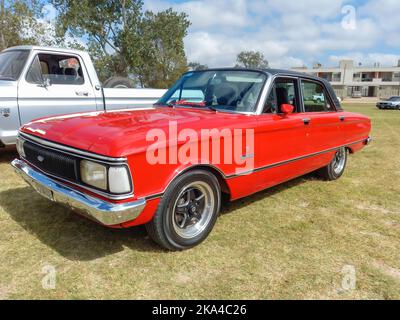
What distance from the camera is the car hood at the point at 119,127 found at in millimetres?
2459

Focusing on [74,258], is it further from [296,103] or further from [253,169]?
[296,103]

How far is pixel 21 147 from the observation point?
3.40 meters

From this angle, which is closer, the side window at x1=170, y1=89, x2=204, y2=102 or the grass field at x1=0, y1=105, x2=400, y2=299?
the grass field at x1=0, y1=105, x2=400, y2=299

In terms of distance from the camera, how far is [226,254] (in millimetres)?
3035

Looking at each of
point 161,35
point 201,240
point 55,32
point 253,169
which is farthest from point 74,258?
point 161,35

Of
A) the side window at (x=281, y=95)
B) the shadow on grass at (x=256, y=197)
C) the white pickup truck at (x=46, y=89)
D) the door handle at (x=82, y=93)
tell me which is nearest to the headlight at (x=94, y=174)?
the shadow on grass at (x=256, y=197)

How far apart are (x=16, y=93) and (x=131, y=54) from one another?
1826 centimetres

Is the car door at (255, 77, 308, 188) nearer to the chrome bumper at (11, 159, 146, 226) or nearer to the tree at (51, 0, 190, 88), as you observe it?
the chrome bumper at (11, 159, 146, 226)

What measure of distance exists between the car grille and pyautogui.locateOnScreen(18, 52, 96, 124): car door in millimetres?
2638

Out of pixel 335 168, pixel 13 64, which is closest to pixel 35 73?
pixel 13 64

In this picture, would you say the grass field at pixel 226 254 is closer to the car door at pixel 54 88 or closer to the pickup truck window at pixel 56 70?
the car door at pixel 54 88

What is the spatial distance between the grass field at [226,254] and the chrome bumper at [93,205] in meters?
0.52

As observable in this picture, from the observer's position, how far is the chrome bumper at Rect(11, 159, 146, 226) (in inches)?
95.7

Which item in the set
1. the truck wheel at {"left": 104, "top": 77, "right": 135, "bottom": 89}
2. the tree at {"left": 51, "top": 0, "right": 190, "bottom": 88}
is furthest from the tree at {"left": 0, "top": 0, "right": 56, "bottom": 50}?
the truck wheel at {"left": 104, "top": 77, "right": 135, "bottom": 89}
